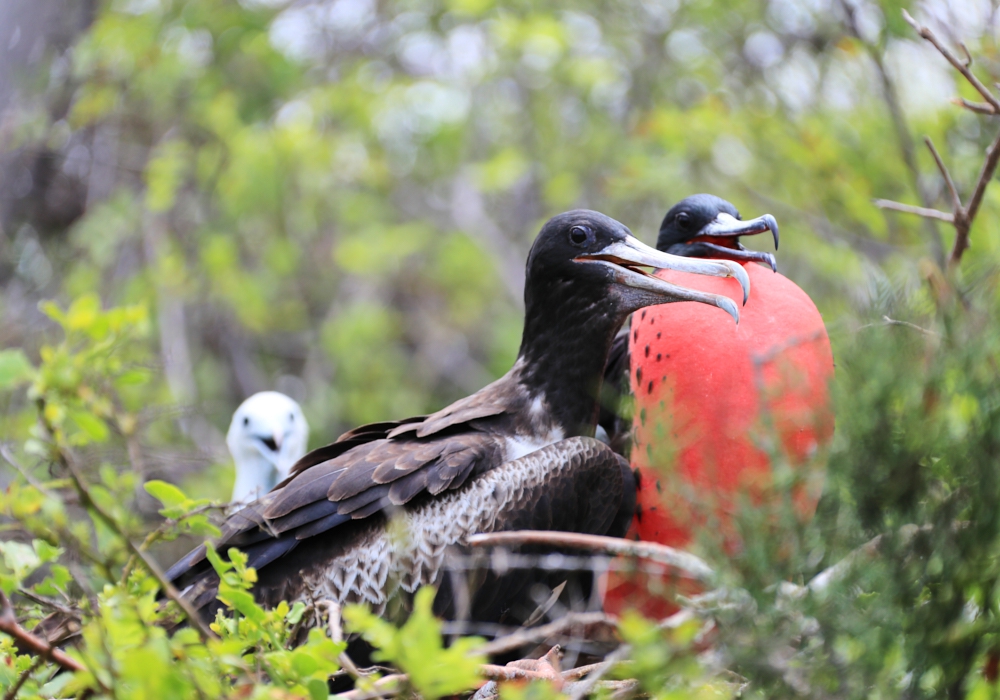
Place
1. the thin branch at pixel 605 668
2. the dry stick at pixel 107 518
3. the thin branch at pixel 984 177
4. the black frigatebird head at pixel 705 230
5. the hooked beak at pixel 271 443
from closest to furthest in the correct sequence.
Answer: the thin branch at pixel 605 668 < the dry stick at pixel 107 518 < the thin branch at pixel 984 177 < the black frigatebird head at pixel 705 230 < the hooked beak at pixel 271 443

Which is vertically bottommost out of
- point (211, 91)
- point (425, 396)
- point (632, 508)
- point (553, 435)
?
point (425, 396)

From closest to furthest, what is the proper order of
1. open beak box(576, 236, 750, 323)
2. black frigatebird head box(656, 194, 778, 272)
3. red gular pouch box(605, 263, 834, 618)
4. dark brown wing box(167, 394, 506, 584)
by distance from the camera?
red gular pouch box(605, 263, 834, 618)
open beak box(576, 236, 750, 323)
dark brown wing box(167, 394, 506, 584)
black frigatebird head box(656, 194, 778, 272)

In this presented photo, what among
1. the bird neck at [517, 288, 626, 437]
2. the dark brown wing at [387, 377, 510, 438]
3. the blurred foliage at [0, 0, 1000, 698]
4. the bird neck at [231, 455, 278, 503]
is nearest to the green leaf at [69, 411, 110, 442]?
the blurred foliage at [0, 0, 1000, 698]

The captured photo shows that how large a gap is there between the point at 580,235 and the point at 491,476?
2.10ft

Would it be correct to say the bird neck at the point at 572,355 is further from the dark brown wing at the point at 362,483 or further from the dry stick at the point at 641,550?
the dry stick at the point at 641,550

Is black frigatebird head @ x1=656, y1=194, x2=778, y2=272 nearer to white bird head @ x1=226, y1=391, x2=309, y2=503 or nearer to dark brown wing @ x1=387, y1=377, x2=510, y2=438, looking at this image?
dark brown wing @ x1=387, y1=377, x2=510, y2=438

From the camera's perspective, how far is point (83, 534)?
2006 mm

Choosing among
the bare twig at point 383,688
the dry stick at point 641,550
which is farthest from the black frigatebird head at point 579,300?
the bare twig at point 383,688

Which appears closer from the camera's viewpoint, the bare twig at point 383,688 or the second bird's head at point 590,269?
the bare twig at point 383,688

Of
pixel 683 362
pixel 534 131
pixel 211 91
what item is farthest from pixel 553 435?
pixel 534 131

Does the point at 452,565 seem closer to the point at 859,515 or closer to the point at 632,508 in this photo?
the point at 632,508

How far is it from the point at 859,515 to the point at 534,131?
635cm

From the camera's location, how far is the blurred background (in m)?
5.07

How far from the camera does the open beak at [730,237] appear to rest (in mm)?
2605
